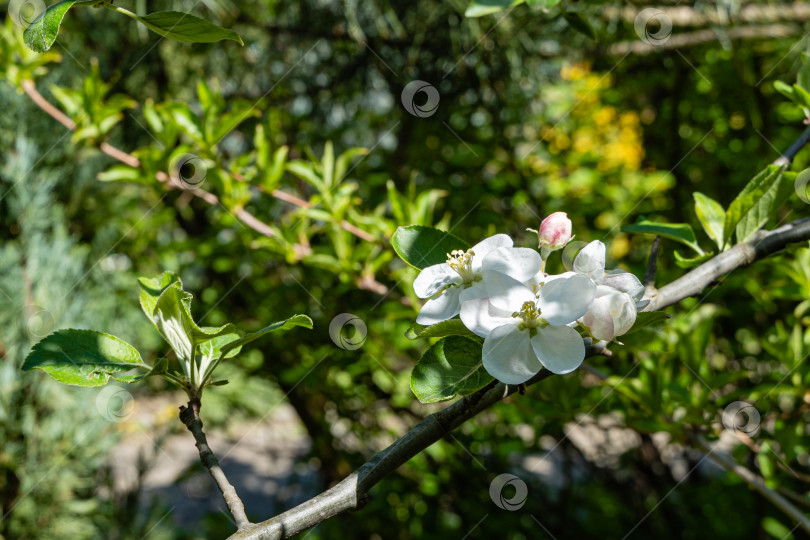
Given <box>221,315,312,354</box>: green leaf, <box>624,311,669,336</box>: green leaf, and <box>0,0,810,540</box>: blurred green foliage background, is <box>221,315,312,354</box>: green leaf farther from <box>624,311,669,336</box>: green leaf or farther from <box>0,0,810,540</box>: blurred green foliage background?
<box>0,0,810,540</box>: blurred green foliage background

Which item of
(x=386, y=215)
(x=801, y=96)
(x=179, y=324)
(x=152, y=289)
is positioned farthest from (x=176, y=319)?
(x=386, y=215)

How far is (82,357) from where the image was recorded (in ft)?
1.74

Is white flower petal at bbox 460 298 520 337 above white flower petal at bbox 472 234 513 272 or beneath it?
above

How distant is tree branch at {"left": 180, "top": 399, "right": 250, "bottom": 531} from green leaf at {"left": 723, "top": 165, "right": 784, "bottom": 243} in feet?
1.74

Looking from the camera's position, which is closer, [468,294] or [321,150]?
[468,294]

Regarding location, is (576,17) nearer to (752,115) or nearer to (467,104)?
(467,104)

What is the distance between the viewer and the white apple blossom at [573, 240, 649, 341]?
0.45m

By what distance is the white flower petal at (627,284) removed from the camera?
479mm

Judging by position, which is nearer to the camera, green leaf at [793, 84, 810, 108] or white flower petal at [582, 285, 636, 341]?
white flower petal at [582, 285, 636, 341]

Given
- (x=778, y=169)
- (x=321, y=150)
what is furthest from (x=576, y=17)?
(x=321, y=150)

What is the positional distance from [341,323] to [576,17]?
2.83 ft

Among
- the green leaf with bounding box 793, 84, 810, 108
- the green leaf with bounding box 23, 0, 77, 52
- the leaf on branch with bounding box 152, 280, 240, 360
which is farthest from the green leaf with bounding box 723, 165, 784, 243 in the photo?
the green leaf with bounding box 23, 0, 77, 52

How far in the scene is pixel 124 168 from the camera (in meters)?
1.16

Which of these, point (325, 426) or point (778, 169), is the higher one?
point (778, 169)
